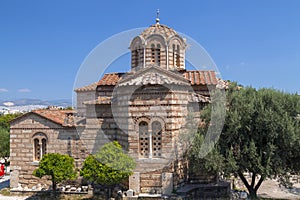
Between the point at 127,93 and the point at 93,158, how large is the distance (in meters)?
3.05

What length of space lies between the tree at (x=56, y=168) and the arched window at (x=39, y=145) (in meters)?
1.70

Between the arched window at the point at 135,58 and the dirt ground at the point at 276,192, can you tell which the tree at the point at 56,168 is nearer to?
the arched window at the point at 135,58

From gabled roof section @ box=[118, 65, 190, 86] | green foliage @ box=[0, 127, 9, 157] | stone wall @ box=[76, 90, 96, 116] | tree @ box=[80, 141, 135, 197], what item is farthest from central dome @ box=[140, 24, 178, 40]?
green foliage @ box=[0, 127, 9, 157]

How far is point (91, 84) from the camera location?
17.3 metres

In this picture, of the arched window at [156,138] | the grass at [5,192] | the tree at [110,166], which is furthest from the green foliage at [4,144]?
the arched window at [156,138]

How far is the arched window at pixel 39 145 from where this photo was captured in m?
14.4

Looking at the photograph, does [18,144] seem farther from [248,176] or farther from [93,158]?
[248,176]

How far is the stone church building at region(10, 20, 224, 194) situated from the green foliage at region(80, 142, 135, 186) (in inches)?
25.0

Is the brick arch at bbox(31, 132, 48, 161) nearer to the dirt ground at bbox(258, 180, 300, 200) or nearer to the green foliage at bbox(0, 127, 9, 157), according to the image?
the green foliage at bbox(0, 127, 9, 157)

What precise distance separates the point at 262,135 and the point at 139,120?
193 inches

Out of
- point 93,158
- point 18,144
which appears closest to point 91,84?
point 18,144

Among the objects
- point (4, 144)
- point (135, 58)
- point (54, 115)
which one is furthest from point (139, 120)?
point (4, 144)

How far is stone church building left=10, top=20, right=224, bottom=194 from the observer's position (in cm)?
1198

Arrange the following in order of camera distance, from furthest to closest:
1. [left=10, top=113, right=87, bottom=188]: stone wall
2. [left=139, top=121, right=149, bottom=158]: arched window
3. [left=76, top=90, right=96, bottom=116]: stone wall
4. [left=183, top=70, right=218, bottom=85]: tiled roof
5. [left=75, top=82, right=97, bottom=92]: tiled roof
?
[left=75, top=82, right=97, bottom=92]: tiled roof < [left=76, top=90, right=96, bottom=116]: stone wall < [left=183, top=70, right=218, bottom=85]: tiled roof < [left=10, top=113, right=87, bottom=188]: stone wall < [left=139, top=121, right=149, bottom=158]: arched window
